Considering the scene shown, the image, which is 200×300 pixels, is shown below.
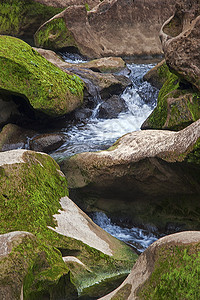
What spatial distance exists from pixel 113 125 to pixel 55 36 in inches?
241

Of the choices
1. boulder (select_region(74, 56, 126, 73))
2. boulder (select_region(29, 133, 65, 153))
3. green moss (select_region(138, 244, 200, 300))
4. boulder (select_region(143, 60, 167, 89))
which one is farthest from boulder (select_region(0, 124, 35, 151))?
green moss (select_region(138, 244, 200, 300))

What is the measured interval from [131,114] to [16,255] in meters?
9.32

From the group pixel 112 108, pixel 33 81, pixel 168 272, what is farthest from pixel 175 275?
pixel 112 108

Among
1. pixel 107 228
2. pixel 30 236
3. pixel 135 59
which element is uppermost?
pixel 30 236

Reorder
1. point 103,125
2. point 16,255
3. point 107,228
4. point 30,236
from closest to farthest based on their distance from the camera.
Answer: point 16,255 → point 30,236 → point 107,228 → point 103,125

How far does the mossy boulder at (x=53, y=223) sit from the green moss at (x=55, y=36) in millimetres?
11028

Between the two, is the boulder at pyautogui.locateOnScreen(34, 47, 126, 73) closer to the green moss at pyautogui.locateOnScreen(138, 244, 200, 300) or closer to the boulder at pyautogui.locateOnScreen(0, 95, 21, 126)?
the boulder at pyautogui.locateOnScreen(0, 95, 21, 126)

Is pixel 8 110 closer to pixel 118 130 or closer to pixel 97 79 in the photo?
pixel 118 130

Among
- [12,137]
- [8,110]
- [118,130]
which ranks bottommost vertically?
[118,130]

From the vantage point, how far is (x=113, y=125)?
11680mm

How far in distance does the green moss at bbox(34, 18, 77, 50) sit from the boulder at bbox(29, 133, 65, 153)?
7072 mm

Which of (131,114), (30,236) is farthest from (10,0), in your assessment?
(30,236)

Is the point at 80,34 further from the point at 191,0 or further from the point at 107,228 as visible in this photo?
the point at 107,228

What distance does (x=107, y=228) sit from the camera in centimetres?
700
